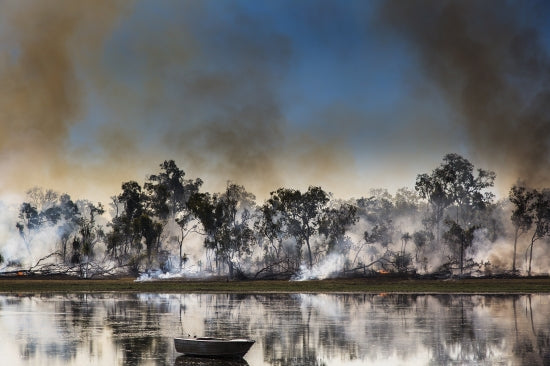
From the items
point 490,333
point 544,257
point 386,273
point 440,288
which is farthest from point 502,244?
point 490,333

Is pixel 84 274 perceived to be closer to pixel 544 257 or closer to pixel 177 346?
pixel 544 257

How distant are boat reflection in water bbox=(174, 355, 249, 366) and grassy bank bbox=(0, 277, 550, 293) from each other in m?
61.7

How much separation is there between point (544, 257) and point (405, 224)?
41302 mm

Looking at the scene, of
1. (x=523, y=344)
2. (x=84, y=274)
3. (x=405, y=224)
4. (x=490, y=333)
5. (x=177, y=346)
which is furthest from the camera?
(x=405, y=224)

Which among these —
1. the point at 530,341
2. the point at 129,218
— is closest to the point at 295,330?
the point at 530,341

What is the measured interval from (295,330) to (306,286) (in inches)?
2328

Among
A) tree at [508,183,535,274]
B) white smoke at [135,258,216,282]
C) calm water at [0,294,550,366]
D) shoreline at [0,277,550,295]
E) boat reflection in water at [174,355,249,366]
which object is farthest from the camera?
white smoke at [135,258,216,282]

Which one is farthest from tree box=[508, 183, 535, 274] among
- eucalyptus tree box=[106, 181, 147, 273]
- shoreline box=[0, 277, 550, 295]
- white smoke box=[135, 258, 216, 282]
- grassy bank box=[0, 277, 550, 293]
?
eucalyptus tree box=[106, 181, 147, 273]

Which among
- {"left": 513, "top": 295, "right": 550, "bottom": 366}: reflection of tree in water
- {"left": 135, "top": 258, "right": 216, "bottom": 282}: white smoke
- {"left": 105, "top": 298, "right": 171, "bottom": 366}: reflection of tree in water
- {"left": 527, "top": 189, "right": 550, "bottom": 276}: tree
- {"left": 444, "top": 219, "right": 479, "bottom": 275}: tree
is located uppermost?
{"left": 527, "top": 189, "right": 550, "bottom": 276}: tree

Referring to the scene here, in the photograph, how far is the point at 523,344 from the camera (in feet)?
139

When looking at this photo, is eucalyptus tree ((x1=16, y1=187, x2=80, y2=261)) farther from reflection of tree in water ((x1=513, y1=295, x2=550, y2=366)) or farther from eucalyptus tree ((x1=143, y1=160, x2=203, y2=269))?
reflection of tree in water ((x1=513, y1=295, x2=550, y2=366))

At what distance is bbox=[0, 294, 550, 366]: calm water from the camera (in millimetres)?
38969

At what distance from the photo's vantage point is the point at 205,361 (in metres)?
37.7

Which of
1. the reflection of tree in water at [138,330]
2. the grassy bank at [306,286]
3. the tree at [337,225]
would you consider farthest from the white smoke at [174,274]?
the reflection of tree in water at [138,330]
